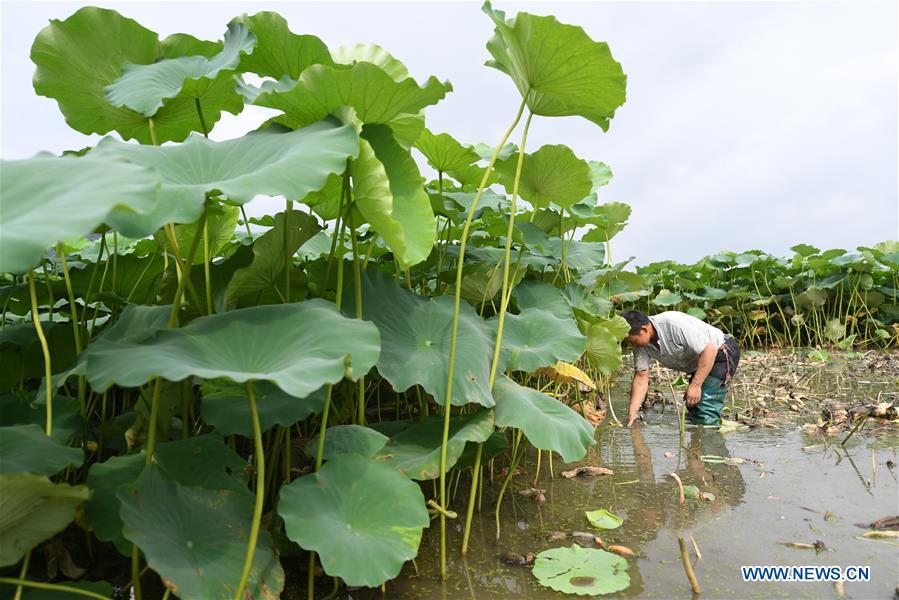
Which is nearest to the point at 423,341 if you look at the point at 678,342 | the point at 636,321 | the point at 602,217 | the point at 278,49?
the point at 278,49

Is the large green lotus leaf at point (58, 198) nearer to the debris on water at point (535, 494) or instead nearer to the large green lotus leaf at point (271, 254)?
the large green lotus leaf at point (271, 254)

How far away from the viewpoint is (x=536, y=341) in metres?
2.12

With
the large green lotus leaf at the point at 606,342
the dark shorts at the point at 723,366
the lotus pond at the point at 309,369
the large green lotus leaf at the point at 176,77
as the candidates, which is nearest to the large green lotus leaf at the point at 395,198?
the lotus pond at the point at 309,369

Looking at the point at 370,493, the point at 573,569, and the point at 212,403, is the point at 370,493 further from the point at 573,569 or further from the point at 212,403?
the point at 573,569

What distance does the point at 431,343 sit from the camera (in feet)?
5.89

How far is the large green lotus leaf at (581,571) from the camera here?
157 centimetres

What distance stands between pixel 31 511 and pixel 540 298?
6.26 ft

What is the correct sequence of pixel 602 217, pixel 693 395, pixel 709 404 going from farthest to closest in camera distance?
1. pixel 709 404
2. pixel 693 395
3. pixel 602 217

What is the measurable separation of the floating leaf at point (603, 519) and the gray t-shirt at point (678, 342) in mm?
1824

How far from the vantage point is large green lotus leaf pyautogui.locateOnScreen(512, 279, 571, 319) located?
8.35ft

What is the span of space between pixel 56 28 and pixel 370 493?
1434mm

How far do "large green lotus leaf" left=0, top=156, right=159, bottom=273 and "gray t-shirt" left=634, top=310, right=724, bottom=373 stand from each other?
3.29m

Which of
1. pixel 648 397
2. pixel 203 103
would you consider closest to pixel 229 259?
pixel 203 103

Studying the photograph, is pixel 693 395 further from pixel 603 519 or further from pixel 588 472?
pixel 603 519
